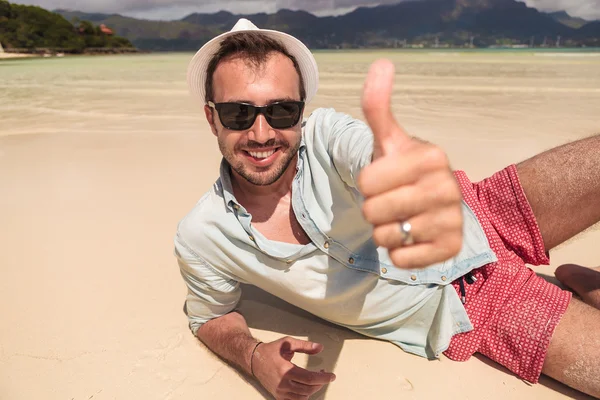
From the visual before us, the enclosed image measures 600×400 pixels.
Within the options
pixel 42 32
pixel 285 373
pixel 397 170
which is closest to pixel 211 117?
pixel 285 373

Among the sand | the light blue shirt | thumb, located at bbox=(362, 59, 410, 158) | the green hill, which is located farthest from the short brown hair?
the green hill

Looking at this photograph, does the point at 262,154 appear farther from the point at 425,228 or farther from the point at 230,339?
the point at 425,228

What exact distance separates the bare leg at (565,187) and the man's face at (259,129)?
1093 millimetres

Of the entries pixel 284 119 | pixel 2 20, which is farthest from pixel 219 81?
pixel 2 20

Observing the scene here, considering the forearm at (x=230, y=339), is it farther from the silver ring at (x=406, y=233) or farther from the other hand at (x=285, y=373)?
the silver ring at (x=406, y=233)

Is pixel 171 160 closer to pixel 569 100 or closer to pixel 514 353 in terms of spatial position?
pixel 514 353

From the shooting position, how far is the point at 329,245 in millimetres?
1536

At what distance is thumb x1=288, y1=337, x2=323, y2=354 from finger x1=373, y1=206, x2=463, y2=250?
1.03 meters

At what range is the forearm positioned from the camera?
1.68 m

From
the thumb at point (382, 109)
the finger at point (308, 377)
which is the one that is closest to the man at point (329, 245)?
the finger at point (308, 377)

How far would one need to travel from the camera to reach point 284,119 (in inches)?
61.9

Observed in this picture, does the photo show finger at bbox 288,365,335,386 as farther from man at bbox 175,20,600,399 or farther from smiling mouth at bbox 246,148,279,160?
smiling mouth at bbox 246,148,279,160

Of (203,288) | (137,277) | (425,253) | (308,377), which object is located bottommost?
(137,277)

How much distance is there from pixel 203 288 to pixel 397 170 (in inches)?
49.8
